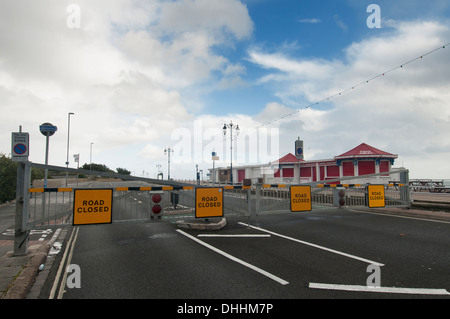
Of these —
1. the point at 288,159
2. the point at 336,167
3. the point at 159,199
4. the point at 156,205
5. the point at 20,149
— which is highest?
the point at 288,159

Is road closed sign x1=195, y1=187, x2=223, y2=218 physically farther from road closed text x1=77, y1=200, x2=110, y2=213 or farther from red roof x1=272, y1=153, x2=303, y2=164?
red roof x1=272, y1=153, x2=303, y2=164

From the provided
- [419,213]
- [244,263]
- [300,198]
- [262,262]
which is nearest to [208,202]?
[244,263]

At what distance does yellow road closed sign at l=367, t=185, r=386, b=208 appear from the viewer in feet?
36.6

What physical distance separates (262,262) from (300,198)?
4.61 m

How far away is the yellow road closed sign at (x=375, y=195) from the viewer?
36.6ft

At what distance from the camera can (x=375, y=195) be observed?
11.3m

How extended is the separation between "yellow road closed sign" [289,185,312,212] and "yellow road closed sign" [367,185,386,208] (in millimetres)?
3290

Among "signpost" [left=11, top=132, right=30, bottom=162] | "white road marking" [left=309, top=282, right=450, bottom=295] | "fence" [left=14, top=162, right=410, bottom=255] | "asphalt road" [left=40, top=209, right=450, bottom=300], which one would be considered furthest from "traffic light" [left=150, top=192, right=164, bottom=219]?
"white road marking" [left=309, top=282, right=450, bottom=295]

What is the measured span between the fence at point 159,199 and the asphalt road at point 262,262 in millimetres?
762

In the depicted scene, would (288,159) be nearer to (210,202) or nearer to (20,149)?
(210,202)

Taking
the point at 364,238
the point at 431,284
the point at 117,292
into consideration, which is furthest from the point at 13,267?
Result: the point at 364,238
